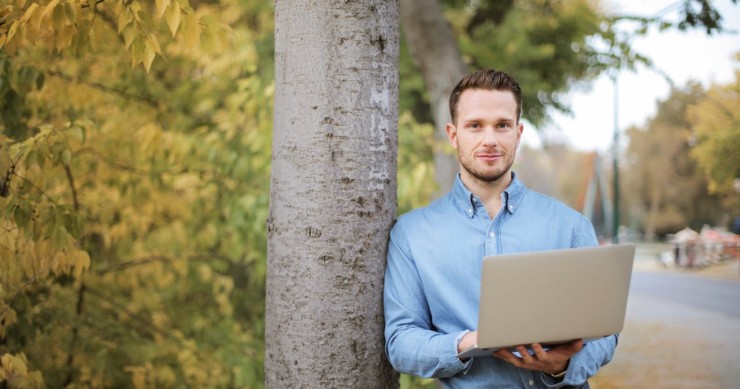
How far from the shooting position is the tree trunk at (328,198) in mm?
1976

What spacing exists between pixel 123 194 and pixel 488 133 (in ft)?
9.66

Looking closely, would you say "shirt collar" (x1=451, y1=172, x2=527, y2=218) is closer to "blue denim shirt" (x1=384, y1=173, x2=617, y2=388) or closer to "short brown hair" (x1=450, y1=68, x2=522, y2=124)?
"blue denim shirt" (x1=384, y1=173, x2=617, y2=388)

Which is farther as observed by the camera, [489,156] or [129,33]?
[129,33]

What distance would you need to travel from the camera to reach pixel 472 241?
204 centimetres

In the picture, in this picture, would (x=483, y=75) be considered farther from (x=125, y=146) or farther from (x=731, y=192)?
(x=125, y=146)

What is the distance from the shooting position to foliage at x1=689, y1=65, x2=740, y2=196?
3428 millimetres

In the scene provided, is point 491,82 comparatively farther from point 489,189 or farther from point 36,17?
point 36,17

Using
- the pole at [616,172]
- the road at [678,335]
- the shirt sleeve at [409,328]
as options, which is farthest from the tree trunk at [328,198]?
the pole at [616,172]

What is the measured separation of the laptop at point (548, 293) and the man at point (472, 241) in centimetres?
22

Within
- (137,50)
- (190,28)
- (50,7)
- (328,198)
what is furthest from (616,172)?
(50,7)

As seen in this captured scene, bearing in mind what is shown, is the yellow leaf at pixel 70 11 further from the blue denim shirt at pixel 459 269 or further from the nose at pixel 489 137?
the nose at pixel 489 137

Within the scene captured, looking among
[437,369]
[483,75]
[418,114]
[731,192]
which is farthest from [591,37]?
[437,369]

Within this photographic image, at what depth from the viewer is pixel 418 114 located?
960 centimetres

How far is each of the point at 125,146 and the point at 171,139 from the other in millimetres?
614
